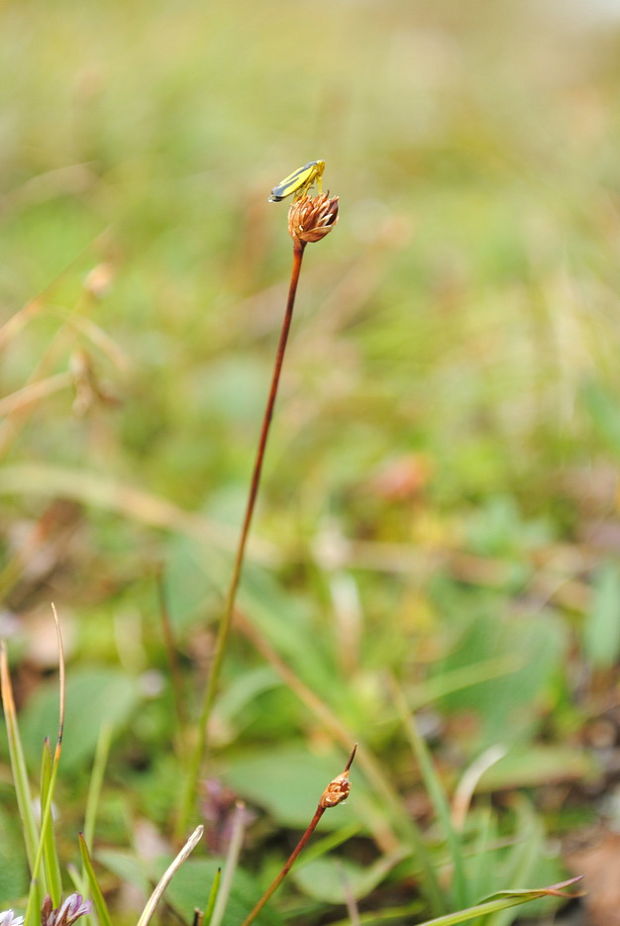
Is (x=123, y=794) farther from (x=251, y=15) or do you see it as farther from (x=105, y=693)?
(x=251, y=15)

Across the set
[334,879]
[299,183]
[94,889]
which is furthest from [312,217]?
[334,879]

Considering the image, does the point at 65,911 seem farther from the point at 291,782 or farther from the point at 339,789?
the point at 291,782

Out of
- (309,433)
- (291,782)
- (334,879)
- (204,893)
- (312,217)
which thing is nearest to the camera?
(312,217)

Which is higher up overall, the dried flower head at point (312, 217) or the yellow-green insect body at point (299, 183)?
the yellow-green insect body at point (299, 183)

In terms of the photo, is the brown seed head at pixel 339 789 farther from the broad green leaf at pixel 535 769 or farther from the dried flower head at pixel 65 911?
the broad green leaf at pixel 535 769

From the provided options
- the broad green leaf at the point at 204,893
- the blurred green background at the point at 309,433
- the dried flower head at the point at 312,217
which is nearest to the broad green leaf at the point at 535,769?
the blurred green background at the point at 309,433
